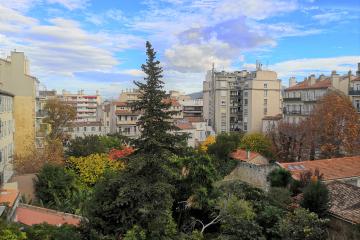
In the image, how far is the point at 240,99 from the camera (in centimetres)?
8544

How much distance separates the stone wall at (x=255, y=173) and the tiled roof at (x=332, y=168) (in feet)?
4.77

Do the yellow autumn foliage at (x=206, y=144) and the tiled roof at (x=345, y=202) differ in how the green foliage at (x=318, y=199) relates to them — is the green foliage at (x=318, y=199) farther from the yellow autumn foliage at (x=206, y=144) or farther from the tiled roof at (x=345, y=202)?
the yellow autumn foliage at (x=206, y=144)

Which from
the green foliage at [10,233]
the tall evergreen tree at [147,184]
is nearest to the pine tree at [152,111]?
the tall evergreen tree at [147,184]

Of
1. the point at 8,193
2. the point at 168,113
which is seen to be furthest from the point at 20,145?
the point at 168,113

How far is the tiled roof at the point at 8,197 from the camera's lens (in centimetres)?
2093

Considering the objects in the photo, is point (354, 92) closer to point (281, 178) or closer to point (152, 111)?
point (281, 178)

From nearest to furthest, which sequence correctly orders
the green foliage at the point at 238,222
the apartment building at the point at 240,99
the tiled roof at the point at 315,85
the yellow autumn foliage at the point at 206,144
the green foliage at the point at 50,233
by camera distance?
1. the green foliage at the point at 50,233
2. the green foliage at the point at 238,222
3. the yellow autumn foliage at the point at 206,144
4. the tiled roof at the point at 315,85
5. the apartment building at the point at 240,99

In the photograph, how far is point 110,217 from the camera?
1911 cm

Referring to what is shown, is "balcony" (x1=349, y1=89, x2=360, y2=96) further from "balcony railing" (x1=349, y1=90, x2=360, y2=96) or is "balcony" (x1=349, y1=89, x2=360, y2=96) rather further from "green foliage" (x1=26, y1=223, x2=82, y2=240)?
"green foliage" (x1=26, y1=223, x2=82, y2=240)

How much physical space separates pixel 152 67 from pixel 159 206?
260 inches

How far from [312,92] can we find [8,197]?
50548 mm

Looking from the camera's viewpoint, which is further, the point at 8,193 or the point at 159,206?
the point at 8,193

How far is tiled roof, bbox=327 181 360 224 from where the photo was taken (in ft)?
69.9

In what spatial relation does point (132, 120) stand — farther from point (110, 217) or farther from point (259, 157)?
point (110, 217)
